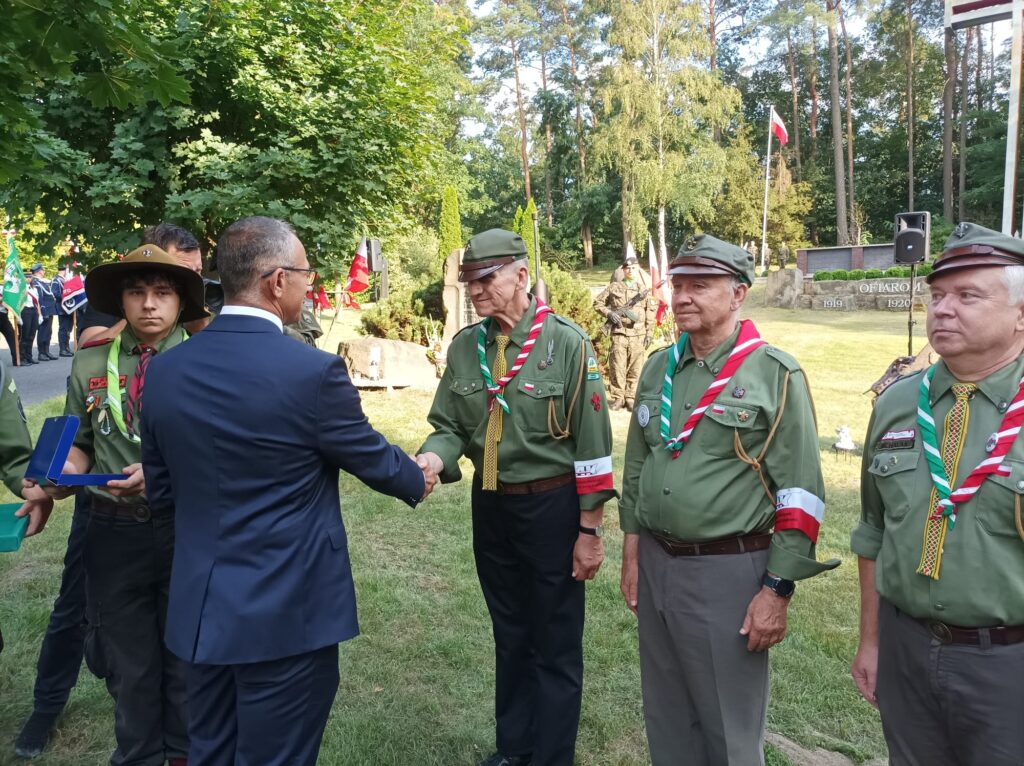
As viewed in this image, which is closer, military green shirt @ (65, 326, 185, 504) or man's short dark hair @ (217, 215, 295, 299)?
man's short dark hair @ (217, 215, 295, 299)

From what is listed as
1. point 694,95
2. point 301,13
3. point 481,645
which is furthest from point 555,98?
point 481,645

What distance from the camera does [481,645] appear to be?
4477 millimetres

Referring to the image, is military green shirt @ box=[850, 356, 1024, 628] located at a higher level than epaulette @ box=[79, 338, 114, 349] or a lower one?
lower

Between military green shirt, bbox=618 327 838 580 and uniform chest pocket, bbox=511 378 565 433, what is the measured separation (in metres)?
0.63

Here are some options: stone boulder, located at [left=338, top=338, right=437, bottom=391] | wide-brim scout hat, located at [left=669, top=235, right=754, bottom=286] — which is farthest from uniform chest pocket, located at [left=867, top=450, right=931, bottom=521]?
stone boulder, located at [left=338, top=338, right=437, bottom=391]

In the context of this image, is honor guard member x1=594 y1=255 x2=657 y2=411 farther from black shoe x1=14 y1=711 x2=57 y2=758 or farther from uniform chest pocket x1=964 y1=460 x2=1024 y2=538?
uniform chest pocket x1=964 y1=460 x2=1024 y2=538

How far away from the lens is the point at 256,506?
85.8 inches

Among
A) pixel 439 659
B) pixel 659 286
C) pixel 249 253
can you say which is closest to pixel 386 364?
pixel 659 286

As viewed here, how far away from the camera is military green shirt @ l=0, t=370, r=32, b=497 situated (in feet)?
9.70

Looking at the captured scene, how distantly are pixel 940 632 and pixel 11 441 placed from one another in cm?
324

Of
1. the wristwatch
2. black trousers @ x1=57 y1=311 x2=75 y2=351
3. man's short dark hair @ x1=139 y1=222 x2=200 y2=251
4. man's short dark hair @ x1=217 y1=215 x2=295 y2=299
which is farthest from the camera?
black trousers @ x1=57 y1=311 x2=75 y2=351

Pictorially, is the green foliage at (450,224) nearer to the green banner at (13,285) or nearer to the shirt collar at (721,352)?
the green banner at (13,285)

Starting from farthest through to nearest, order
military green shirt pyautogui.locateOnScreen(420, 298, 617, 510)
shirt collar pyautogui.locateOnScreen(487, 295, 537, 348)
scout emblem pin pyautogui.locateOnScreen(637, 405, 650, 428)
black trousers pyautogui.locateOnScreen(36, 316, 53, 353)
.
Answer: black trousers pyautogui.locateOnScreen(36, 316, 53, 353)
shirt collar pyautogui.locateOnScreen(487, 295, 537, 348)
military green shirt pyautogui.locateOnScreen(420, 298, 617, 510)
scout emblem pin pyautogui.locateOnScreen(637, 405, 650, 428)

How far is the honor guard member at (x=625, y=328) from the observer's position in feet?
37.5
